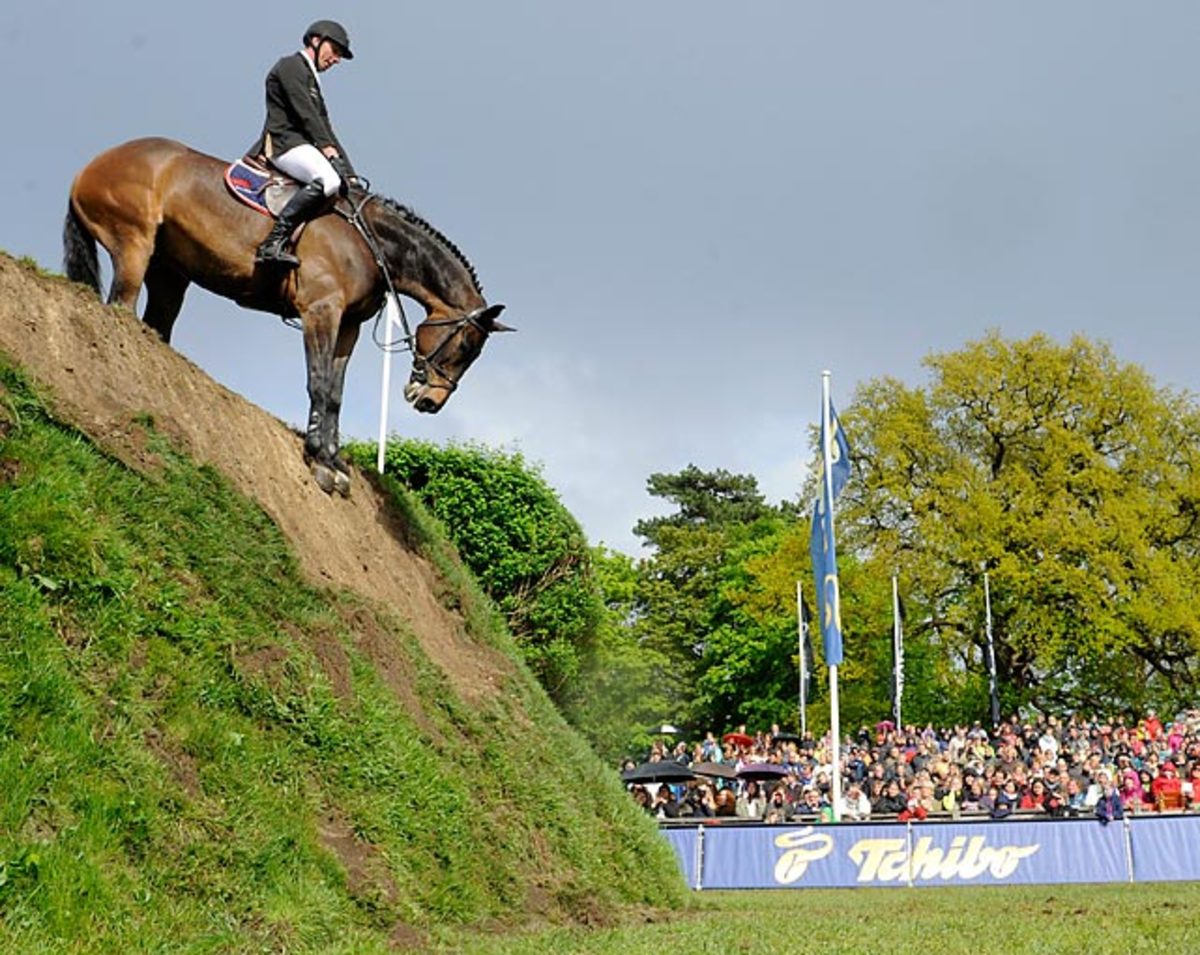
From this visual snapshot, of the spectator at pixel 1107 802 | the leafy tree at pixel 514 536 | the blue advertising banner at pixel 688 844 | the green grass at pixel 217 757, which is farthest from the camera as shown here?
the leafy tree at pixel 514 536

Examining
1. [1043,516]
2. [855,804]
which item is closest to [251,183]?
[855,804]

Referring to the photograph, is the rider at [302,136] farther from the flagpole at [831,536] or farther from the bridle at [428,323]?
the flagpole at [831,536]

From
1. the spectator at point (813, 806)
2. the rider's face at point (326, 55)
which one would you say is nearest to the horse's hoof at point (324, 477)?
the rider's face at point (326, 55)

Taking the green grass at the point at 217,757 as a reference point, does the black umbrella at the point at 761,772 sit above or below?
above

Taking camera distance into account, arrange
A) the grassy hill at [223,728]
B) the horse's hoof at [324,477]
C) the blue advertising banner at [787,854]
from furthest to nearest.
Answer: the blue advertising banner at [787,854] → the horse's hoof at [324,477] → the grassy hill at [223,728]

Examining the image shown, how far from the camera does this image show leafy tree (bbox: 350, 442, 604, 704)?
28859 millimetres

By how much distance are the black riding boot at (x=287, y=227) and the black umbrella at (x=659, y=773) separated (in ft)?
66.6

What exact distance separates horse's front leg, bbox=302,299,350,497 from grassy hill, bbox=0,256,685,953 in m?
0.34

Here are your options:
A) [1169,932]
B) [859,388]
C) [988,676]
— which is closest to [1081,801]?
[1169,932]

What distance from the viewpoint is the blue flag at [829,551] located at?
2623 cm

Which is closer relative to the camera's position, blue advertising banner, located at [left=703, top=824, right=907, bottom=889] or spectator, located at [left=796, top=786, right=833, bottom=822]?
blue advertising banner, located at [left=703, top=824, right=907, bottom=889]

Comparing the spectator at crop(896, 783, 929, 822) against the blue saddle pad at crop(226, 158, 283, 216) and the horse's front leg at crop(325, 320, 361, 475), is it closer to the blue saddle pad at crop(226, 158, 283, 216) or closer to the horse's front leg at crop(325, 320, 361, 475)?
the horse's front leg at crop(325, 320, 361, 475)

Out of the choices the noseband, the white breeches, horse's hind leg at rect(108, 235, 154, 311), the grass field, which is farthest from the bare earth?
the grass field

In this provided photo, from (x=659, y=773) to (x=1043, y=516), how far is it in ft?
82.1
